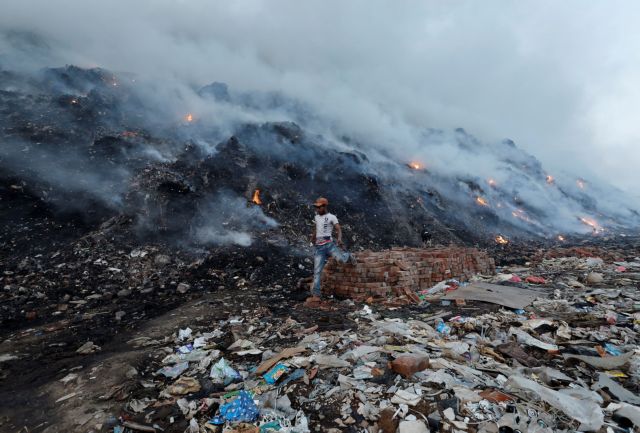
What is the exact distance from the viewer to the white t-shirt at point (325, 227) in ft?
20.4

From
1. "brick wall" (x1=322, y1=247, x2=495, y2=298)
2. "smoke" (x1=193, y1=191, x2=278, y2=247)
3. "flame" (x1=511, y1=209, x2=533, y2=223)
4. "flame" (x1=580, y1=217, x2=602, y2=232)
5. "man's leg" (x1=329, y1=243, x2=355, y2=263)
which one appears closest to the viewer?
"man's leg" (x1=329, y1=243, x2=355, y2=263)

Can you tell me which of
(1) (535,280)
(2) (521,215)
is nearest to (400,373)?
(1) (535,280)

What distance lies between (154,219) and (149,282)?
113 inches

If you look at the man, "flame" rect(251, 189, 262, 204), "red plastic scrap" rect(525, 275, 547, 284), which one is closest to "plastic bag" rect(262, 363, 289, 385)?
the man

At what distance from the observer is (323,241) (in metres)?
6.30

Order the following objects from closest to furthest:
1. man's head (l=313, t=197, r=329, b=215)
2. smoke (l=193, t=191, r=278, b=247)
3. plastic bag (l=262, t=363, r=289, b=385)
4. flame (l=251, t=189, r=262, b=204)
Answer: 1. plastic bag (l=262, t=363, r=289, b=385)
2. man's head (l=313, t=197, r=329, b=215)
3. smoke (l=193, t=191, r=278, b=247)
4. flame (l=251, t=189, r=262, b=204)

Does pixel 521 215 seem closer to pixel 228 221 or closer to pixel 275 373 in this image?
pixel 228 221

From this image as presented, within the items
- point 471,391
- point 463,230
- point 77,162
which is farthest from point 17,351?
point 463,230

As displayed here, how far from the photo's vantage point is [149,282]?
25.0 ft

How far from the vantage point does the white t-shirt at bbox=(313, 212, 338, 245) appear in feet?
20.4

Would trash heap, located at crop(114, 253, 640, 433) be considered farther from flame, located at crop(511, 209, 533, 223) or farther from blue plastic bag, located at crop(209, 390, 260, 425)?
flame, located at crop(511, 209, 533, 223)

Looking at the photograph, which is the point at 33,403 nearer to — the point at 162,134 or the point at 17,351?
the point at 17,351

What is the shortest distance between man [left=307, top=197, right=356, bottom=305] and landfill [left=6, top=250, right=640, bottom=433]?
3.68 ft

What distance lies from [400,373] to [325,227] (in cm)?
358
